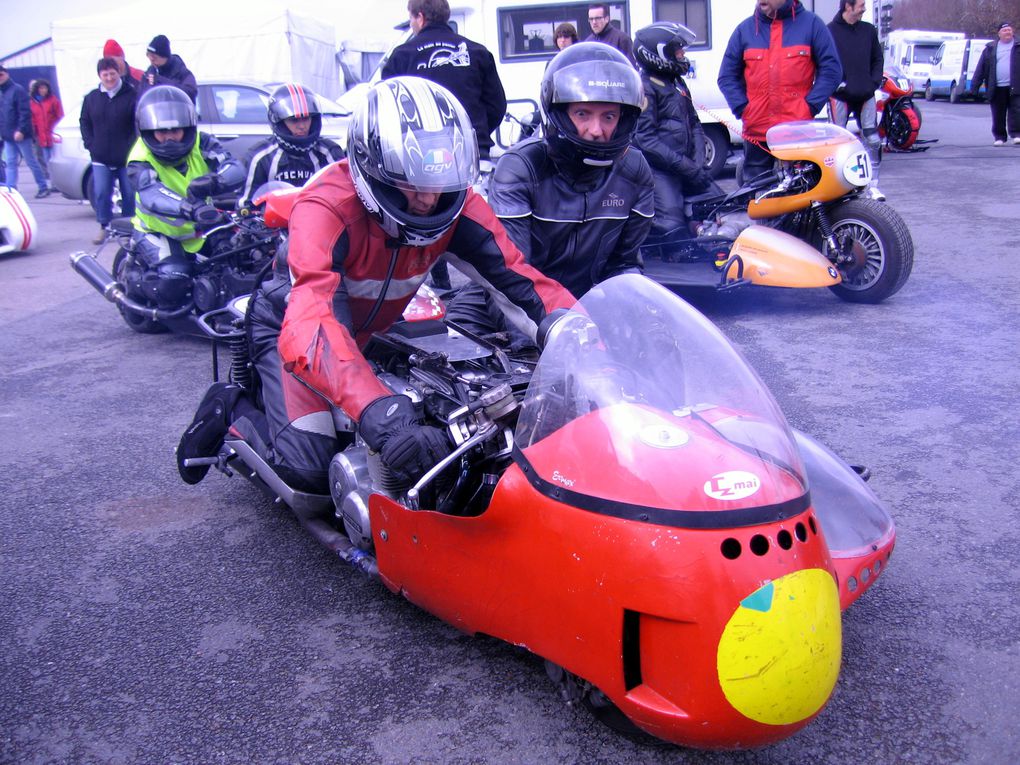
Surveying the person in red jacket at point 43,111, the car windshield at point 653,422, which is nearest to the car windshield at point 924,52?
the person in red jacket at point 43,111

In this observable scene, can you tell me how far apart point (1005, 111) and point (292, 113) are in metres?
12.9

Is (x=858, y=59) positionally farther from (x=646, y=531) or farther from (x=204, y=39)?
(x=204, y=39)

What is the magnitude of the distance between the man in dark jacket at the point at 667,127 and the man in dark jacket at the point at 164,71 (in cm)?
471

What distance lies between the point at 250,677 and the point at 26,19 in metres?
30.4

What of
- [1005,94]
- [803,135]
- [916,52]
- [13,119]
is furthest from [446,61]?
[916,52]

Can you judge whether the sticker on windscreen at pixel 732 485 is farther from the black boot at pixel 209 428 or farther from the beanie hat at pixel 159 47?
the beanie hat at pixel 159 47

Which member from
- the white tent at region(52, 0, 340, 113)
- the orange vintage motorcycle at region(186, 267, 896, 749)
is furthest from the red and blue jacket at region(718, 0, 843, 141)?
the white tent at region(52, 0, 340, 113)

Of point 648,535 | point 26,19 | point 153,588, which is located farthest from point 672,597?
point 26,19

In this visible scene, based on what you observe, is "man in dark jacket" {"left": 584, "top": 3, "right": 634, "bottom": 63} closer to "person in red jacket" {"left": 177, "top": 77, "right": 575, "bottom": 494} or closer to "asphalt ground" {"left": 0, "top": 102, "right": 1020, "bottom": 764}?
"asphalt ground" {"left": 0, "top": 102, "right": 1020, "bottom": 764}

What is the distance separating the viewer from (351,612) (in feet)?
10.3

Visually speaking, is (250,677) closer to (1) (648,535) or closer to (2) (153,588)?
(2) (153,588)

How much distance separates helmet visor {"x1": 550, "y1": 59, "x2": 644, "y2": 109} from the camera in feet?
12.3

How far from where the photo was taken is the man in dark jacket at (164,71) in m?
9.55

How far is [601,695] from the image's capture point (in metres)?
2.33
